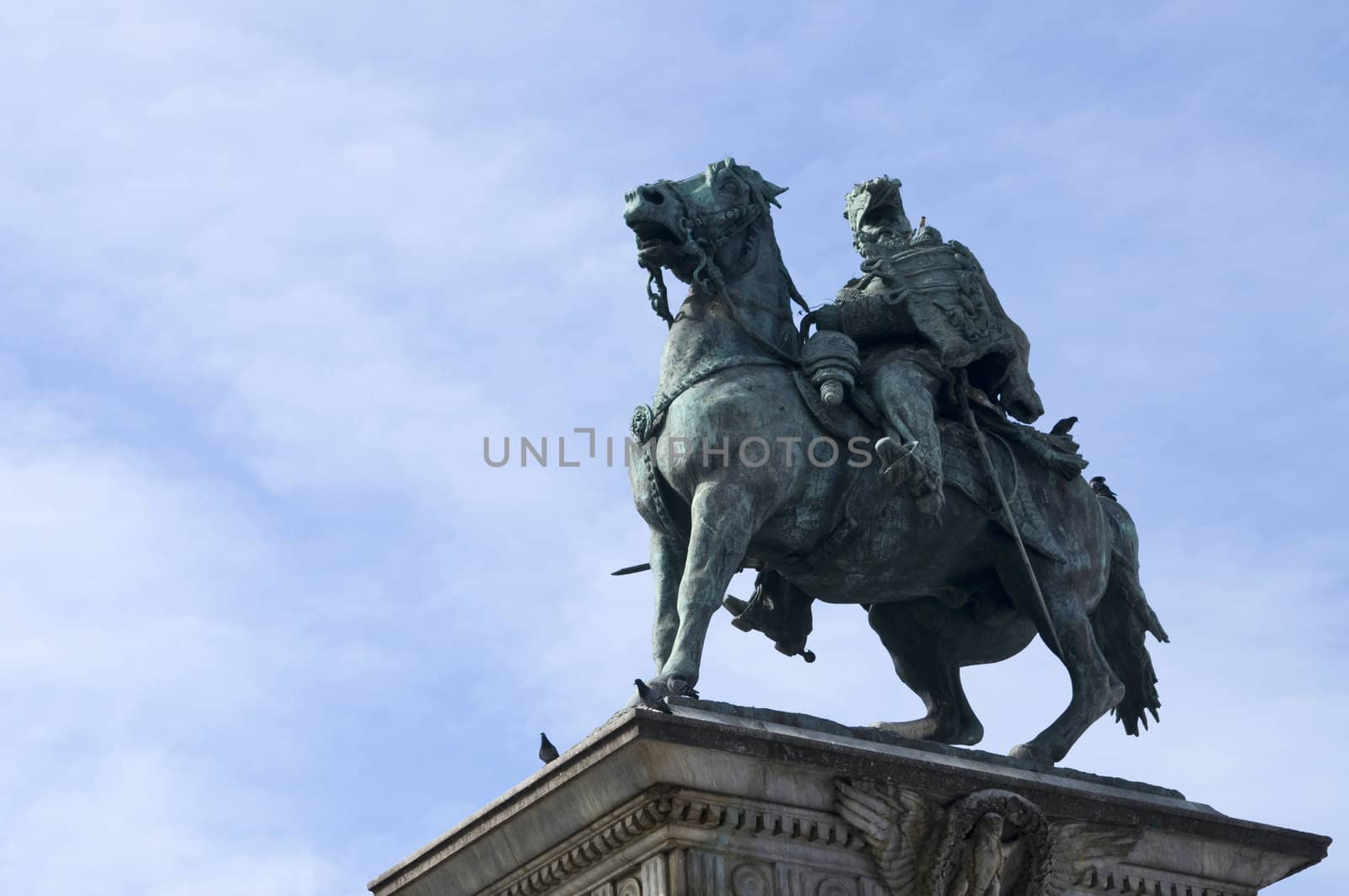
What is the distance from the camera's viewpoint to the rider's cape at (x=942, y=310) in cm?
1454

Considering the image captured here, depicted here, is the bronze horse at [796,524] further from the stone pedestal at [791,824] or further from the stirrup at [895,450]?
the stone pedestal at [791,824]

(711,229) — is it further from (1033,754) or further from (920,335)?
(1033,754)

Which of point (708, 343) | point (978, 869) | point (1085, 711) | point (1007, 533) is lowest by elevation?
point (978, 869)

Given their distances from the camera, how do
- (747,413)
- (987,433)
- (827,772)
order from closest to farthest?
(827,772) < (747,413) < (987,433)

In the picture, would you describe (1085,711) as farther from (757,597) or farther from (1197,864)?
(757,597)

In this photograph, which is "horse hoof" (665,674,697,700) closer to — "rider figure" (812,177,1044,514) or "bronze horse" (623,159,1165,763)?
"bronze horse" (623,159,1165,763)

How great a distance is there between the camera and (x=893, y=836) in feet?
42.3

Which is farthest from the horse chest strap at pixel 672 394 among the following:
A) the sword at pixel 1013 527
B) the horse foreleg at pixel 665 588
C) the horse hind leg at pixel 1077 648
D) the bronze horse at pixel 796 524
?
the horse hind leg at pixel 1077 648

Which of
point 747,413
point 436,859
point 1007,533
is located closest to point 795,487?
point 747,413

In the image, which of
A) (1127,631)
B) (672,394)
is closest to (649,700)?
(672,394)

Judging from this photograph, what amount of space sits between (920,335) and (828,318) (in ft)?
1.67

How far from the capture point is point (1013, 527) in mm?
14164

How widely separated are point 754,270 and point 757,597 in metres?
1.83

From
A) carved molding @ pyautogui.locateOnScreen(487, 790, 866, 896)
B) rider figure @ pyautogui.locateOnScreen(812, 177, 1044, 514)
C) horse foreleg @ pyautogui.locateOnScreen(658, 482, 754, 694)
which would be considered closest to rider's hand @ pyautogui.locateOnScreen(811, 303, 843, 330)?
rider figure @ pyautogui.locateOnScreen(812, 177, 1044, 514)
